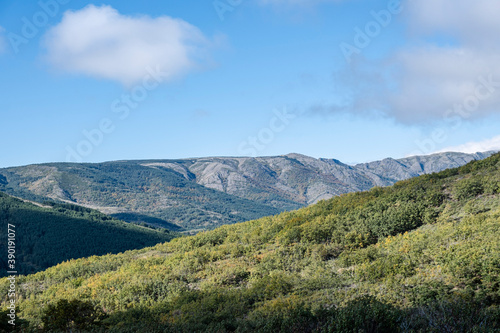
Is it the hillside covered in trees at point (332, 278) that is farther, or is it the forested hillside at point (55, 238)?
the forested hillside at point (55, 238)

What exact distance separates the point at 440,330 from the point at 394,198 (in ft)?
86.2

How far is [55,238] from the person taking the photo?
559ft

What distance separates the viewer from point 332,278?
64.1 ft

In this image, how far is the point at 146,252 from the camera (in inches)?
1773

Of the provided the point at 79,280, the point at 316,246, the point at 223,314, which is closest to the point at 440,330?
the point at 223,314

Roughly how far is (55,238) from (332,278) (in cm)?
18391

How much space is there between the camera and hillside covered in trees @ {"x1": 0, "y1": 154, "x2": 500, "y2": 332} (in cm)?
1220

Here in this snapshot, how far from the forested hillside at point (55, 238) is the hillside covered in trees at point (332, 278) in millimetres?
136383

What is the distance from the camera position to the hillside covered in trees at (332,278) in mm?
12203

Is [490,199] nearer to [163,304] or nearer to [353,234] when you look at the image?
[353,234]

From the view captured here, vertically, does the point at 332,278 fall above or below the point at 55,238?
below

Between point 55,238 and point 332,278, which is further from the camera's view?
point 55,238

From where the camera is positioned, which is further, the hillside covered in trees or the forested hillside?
the forested hillside

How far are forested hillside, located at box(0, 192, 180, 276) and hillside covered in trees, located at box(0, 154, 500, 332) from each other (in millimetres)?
136383
